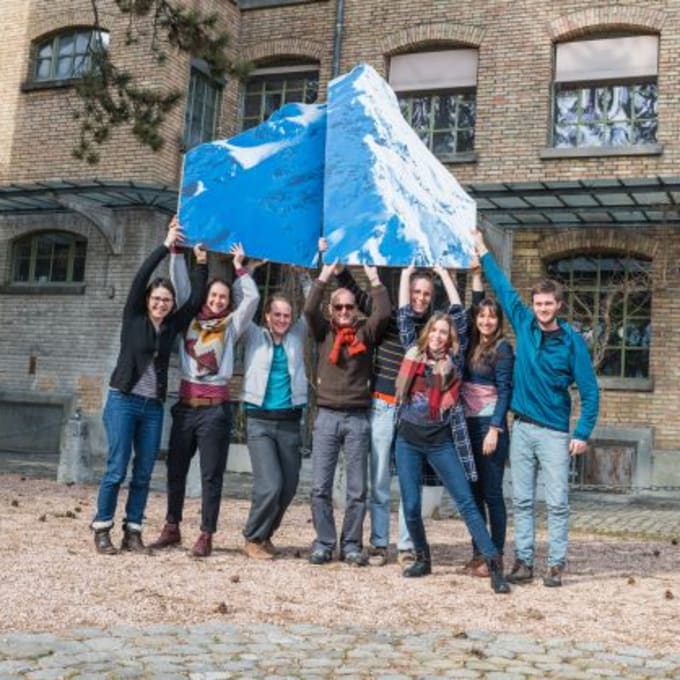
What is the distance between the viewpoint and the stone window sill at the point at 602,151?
13945mm

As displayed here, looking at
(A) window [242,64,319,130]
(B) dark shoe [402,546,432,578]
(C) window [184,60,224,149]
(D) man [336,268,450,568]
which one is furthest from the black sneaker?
(A) window [242,64,319,130]

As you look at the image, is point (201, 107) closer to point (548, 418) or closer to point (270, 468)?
point (270, 468)

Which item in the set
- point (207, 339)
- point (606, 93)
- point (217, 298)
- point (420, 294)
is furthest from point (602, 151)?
point (207, 339)

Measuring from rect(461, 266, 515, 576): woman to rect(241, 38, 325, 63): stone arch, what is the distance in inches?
452

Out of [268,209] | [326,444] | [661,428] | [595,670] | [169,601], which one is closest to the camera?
[595,670]

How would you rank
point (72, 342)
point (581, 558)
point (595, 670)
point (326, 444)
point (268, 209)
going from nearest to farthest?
point (595, 670) < point (326, 444) < point (268, 209) < point (581, 558) < point (72, 342)

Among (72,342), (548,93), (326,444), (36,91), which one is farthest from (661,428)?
(36,91)

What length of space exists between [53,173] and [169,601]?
13.1 m

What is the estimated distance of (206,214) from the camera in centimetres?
660

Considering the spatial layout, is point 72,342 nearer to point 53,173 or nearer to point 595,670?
point 53,173

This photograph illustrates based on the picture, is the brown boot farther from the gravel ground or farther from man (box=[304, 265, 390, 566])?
man (box=[304, 265, 390, 566])

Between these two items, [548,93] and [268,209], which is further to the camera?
[548,93]

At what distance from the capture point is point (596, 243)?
1430cm

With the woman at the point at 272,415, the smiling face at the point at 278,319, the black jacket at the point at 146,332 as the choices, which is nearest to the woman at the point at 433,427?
the woman at the point at 272,415
